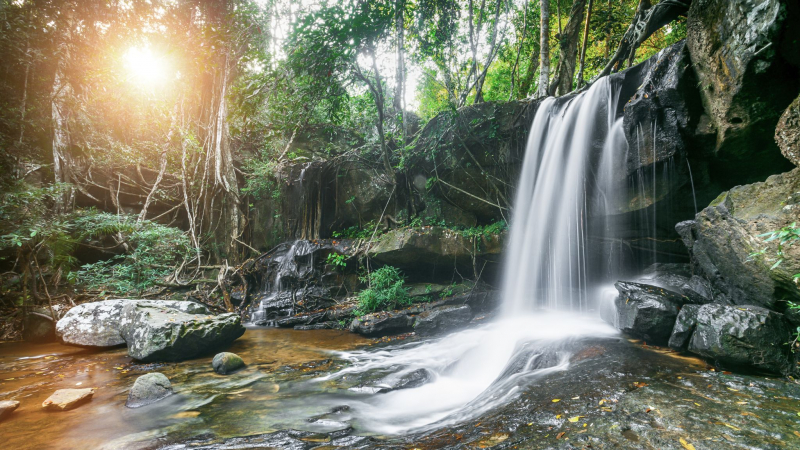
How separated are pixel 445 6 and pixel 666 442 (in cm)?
1036

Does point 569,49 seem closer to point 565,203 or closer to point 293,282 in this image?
point 565,203

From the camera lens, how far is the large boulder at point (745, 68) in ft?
13.6

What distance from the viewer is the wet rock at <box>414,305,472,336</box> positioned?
7.12m

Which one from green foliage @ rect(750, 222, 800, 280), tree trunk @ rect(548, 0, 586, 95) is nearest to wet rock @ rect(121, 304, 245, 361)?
green foliage @ rect(750, 222, 800, 280)

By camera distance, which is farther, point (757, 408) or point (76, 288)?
point (76, 288)

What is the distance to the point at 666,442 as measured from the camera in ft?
7.07

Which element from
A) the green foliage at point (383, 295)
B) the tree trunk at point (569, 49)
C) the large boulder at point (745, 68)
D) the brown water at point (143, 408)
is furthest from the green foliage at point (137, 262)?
the tree trunk at point (569, 49)

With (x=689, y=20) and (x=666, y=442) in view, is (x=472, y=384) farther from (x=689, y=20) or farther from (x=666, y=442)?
(x=689, y=20)

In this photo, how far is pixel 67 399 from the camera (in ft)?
12.4

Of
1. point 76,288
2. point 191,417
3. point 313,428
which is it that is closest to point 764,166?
point 313,428

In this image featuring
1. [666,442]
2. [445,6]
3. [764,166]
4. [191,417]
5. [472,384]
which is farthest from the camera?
[445,6]

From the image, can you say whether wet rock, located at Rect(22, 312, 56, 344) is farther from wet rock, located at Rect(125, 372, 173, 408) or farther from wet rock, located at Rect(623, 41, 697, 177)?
wet rock, located at Rect(623, 41, 697, 177)

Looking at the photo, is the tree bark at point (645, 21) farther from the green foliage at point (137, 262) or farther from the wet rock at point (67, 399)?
the green foliage at point (137, 262)

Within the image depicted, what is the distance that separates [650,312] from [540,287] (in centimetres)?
344
